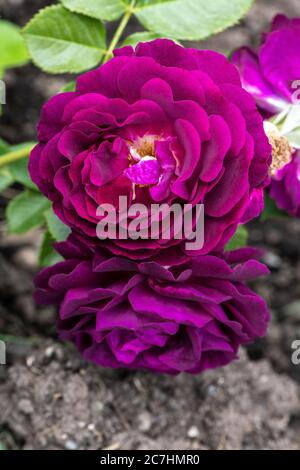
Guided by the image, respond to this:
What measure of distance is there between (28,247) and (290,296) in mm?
630

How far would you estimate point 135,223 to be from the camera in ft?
2.47

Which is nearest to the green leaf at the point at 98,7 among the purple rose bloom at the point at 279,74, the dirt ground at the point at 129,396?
the purple rose bloom at the point at 279,74

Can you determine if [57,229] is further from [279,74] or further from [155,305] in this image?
[279,74]

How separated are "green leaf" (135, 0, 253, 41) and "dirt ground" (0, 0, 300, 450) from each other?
1.95 ft

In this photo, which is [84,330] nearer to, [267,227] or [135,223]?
[135,223]

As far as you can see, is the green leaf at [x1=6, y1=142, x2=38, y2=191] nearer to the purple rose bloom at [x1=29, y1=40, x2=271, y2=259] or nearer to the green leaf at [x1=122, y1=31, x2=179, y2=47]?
the green leaf at [x1=122, y1=31, x2=179, y2=47]

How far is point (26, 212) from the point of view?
4.03ft

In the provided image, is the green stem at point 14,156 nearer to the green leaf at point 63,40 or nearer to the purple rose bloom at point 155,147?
the green leaf at point 63,40

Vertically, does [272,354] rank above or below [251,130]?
below

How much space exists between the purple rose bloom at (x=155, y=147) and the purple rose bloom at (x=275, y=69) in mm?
206

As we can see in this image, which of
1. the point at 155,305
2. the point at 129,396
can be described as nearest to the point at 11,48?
the point at 155,305

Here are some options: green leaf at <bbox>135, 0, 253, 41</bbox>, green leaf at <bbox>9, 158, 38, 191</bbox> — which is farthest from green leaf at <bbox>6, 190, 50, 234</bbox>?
green leaf at <bbox>135, 0, 253, 41</bbox>

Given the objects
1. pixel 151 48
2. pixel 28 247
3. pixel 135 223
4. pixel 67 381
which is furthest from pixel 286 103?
pixel 28 247

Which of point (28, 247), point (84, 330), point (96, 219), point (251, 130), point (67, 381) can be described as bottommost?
point (28, 247)
